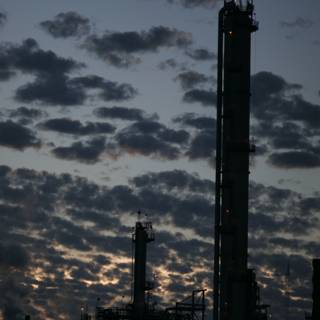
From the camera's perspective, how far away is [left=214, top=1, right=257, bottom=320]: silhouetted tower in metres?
70.4

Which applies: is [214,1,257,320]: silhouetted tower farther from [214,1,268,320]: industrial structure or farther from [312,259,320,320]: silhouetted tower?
[312,259,320,320]: silhouetted tower

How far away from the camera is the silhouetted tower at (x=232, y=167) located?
231 feet

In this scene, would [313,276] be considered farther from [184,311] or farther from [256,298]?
[184,311]

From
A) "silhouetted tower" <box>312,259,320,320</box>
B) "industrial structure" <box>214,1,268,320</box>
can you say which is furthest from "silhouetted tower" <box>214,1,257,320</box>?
"silhouetted tower" <box>312,259,320,320</box>

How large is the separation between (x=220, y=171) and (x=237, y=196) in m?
2.42

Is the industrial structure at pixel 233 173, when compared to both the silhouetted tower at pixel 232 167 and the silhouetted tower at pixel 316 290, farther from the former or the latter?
the silhouetted tower at pixel 316 290

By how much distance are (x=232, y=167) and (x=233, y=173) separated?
17.6 inches

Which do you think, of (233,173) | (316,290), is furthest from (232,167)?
(316,290)

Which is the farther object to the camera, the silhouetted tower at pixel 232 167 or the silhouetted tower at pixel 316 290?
→ the silhouetted tower at pixel 316 290

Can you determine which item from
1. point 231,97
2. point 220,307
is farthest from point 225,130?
point 220,307

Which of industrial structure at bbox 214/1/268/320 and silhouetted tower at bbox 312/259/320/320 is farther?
silhouetted tower at bbox 312/259/320/320

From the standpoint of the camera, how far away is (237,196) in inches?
2795

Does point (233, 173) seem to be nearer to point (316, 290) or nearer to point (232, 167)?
point (232, 167)

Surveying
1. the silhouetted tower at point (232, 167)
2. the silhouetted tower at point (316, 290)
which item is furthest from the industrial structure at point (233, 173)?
the silhouetted tower at point (316, 290)
